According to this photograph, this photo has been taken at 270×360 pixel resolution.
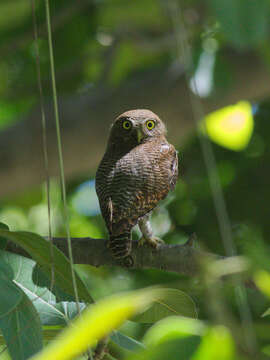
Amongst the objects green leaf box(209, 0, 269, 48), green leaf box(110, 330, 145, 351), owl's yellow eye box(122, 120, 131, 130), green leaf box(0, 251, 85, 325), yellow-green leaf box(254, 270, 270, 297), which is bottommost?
green leaf box(110, 330, 145, 351)

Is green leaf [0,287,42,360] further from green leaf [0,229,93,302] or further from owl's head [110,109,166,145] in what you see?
owl's head [110,109,166,145]

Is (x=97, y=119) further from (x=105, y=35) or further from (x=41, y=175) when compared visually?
(x=105, y=35)

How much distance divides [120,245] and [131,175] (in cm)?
30

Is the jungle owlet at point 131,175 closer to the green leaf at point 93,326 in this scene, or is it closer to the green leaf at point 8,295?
the green leaf at point 8,295

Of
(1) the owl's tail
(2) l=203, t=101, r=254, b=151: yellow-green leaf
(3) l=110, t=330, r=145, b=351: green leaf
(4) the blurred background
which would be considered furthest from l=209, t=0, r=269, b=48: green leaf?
(2) l=203, t=101, r=254, b=151: yellow-green leaf

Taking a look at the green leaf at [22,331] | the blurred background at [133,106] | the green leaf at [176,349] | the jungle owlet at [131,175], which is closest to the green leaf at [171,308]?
the green leaf at [22,331]

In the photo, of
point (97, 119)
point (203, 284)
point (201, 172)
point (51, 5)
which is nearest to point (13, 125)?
point (97, 119)

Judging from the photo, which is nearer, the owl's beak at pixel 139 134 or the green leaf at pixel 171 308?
the green leaf at pixel 171 308

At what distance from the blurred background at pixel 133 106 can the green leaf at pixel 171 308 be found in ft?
7.25

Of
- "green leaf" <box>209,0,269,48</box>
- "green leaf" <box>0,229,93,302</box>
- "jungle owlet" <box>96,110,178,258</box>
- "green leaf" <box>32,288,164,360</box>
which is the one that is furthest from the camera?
"jungle owlet" <box>96,110,178,258</box>

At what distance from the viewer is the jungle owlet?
1.75 metres

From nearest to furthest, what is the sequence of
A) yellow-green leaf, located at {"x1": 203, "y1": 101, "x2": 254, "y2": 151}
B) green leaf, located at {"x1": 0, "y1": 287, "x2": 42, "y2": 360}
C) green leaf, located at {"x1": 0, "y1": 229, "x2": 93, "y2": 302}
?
green leaf, located at {"x1": 0, "y1": 287, "x2": 42, "y2": 360} < green leaf, located at {"x1": 0, "y1": 229, "x2": 93, "y2": 302} < yellow-green leaf, located at {"x1": 203, "y1": 101, "x2": 254, "y2": 151}

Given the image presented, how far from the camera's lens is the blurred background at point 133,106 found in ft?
12.9

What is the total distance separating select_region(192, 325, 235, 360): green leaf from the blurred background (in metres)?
3.15
